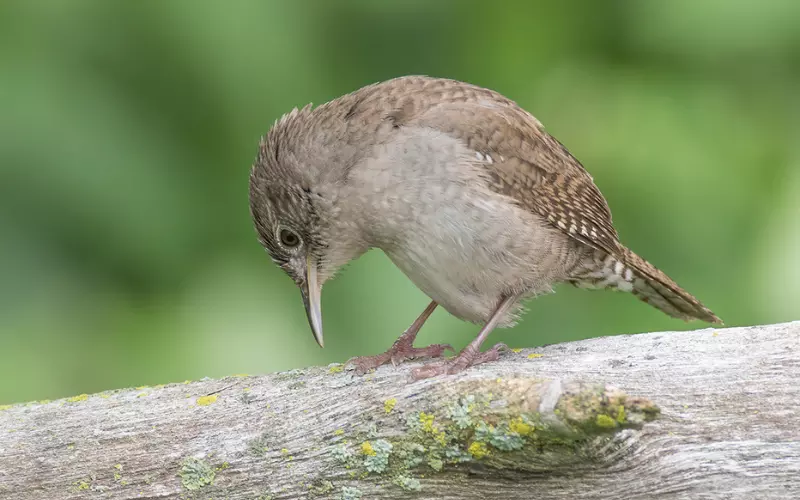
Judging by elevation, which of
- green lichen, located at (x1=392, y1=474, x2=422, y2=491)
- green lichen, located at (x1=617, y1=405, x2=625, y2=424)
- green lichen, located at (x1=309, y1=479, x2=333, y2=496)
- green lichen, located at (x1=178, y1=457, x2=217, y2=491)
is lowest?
green lichen, located at (x1=178, y1=457, x2=217, y2=491)

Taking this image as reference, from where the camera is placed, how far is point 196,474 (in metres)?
2.32

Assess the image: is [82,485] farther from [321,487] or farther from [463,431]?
[463,431]

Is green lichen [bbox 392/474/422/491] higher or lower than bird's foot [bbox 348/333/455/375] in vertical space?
lower

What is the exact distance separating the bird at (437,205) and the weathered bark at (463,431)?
0.38 m

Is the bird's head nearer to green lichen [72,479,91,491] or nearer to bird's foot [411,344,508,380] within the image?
bird's foot [411,344,508,380]

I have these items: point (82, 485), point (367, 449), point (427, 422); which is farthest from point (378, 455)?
point (82, 485)

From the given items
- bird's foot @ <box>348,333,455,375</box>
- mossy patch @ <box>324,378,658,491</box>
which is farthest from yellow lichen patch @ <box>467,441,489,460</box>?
bird's foot @ <box>348,333,455,375</box>

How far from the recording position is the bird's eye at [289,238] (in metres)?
3.14

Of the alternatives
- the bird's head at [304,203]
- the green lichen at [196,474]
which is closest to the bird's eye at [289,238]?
the bird's head at [304,203]

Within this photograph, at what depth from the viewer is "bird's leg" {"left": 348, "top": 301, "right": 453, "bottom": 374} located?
112 inches

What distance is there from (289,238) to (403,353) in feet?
1.89

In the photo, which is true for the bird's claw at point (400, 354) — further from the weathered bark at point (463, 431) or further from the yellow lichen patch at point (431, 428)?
the yellow lichen patch at point (431, 428)

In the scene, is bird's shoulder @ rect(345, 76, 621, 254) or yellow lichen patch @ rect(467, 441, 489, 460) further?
bird's shoulder @ rect(345, 76, 621, 254)

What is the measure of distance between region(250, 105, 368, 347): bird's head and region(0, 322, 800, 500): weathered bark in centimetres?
55
